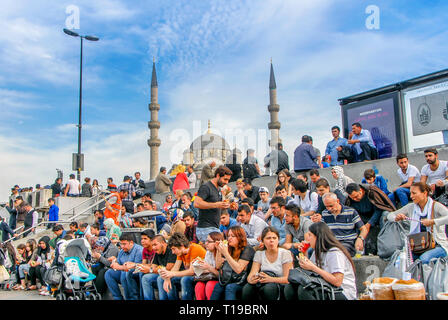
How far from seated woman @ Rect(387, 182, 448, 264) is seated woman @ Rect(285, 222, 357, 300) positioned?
2.97 ft

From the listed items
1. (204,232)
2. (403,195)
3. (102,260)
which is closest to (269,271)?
(204,232)

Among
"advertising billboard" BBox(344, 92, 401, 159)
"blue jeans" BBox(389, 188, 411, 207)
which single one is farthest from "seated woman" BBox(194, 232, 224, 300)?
"advertising billboard" BBox(344, 92, 401, 159)

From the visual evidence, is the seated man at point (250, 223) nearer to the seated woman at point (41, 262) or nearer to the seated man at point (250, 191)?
the seated man at point (250, 191)

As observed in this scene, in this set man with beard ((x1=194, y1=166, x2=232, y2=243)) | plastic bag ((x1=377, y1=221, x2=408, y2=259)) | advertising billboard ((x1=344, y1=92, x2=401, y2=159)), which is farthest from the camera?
advertising billboard ((x1=344, y1=92, x2=401, y2=159))

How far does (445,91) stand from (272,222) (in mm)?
4457

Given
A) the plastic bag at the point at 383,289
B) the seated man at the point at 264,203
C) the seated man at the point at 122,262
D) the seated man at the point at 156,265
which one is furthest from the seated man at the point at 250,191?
the plastic bag at the point at 383,289

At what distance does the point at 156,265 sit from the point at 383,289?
3588 mm

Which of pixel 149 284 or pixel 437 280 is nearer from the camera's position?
pixel 437 280

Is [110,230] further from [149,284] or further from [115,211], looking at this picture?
[149,284]

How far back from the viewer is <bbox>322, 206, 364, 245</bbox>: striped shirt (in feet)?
18.7

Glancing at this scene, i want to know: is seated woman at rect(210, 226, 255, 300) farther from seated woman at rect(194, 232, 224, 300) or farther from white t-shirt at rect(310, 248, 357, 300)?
white t-shirt at rect(310, 248, 357, 300)

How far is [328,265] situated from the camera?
4.63 metres

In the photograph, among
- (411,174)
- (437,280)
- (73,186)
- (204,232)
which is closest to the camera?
(437,280)
